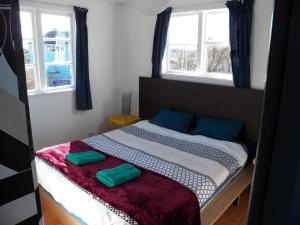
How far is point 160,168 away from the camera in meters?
2.37

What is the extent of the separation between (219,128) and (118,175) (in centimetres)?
155

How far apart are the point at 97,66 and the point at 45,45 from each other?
2.98 feet

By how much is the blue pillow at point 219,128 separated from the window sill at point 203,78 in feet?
1.66

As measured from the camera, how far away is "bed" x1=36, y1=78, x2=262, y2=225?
2.04 m

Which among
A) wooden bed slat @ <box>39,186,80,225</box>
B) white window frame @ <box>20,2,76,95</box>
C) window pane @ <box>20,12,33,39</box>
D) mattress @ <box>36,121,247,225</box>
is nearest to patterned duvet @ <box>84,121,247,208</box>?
mattress @ <box>36,121,247,225</box>

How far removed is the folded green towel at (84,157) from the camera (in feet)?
7.87

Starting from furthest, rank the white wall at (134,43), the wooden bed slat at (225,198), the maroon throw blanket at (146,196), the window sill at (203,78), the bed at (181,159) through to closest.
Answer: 1. the white wall at (134,43)
2. the window sill at (203,78)
3. the wooden bed slat at (225,198)
4. the bed at (181,159)
5. the maroon throw blanket at (146,196)

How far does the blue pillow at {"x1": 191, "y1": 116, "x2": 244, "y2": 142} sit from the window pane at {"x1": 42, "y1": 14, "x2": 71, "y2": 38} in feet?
8.09

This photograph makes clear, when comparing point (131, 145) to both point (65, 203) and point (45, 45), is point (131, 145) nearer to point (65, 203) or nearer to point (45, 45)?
point (65, 203)

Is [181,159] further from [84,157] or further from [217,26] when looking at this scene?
[217,26]

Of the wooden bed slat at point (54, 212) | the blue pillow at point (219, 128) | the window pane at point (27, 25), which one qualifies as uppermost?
the window pane at point (27, 25)

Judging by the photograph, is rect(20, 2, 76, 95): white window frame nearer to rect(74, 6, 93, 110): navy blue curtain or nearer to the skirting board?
rect(74, 6, 93, 110): navy blue curtain

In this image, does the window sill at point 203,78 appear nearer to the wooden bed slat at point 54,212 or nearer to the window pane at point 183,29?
the window pane at point 183,29

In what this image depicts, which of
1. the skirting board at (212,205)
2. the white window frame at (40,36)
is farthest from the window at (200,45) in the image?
the white window frame at (40,36)
